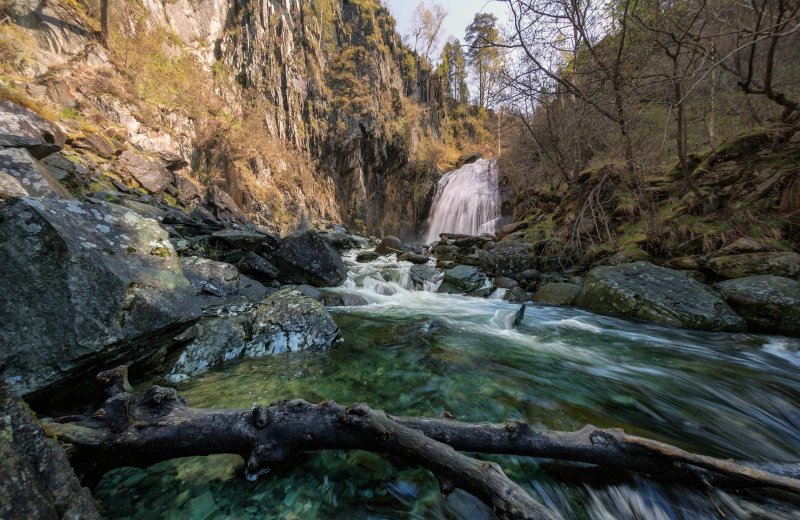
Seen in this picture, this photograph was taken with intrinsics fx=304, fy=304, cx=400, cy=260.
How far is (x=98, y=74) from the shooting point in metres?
10.9

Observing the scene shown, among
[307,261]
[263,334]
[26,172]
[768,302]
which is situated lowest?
[263,334]

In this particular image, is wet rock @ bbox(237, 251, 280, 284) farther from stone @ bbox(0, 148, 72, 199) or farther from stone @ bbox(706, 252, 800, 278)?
stone @ bbox(706, 252, 800, 278)

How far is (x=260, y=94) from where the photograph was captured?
18.2m

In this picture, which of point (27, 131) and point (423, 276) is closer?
point (27, 131)

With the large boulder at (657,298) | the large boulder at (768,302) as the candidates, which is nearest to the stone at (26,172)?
the large boulder at (657,298)

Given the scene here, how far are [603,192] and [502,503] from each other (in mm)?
10516

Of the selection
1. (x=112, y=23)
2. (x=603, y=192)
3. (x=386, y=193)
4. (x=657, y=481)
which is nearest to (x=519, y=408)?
(x=657, y=481)

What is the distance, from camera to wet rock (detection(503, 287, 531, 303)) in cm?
706

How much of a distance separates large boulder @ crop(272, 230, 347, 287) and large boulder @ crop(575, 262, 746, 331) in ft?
18.0

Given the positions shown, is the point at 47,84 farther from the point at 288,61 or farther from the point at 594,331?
the point at 594,331

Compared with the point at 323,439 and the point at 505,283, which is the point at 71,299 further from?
the point at 505,283

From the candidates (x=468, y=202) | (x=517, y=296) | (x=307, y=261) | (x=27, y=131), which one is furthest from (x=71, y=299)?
(x=468, y=202)

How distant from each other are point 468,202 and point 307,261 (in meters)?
16.1

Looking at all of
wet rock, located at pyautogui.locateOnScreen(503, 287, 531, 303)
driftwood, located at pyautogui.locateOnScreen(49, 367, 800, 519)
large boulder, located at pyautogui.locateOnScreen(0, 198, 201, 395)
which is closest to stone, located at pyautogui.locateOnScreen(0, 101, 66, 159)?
large boulder, located at pyautogui.locateOnScreen(0, 198, 201, 395)
